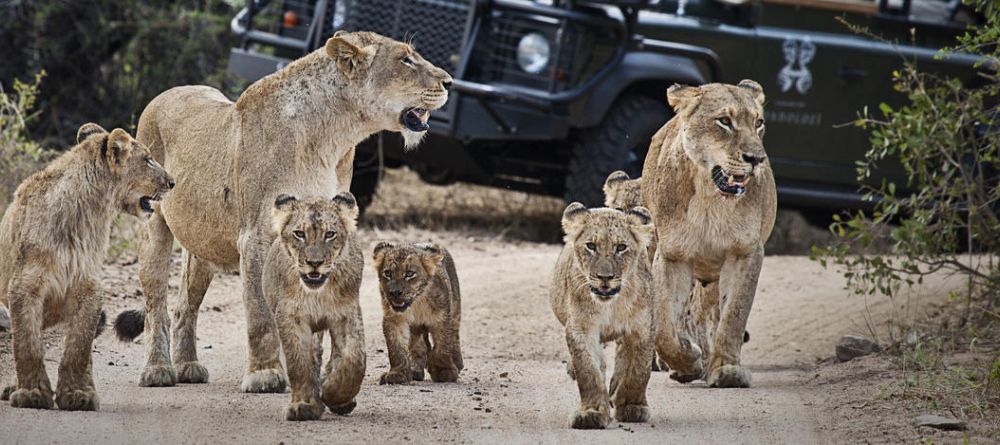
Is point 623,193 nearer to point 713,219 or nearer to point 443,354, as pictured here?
point 713,219

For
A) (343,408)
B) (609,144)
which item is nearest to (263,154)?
(343,408)

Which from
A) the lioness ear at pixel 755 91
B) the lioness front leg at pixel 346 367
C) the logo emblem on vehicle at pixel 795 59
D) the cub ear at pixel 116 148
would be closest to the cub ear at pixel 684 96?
the lioness ear at pixel 755 91

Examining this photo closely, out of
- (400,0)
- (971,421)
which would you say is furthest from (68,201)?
(400,0)

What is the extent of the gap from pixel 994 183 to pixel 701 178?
5256 mm

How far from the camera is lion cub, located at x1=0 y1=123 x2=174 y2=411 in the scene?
6.16 metres

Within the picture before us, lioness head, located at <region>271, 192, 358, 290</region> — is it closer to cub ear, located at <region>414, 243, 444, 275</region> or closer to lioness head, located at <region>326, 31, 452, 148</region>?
lioness head, located at <region>326, 31, 452, 148</region>

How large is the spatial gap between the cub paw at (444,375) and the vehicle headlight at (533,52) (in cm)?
412

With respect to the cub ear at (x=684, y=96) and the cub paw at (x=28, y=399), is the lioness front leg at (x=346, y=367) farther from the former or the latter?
the cub ear at (x=684, y=96)

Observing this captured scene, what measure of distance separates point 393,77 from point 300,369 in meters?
1.60

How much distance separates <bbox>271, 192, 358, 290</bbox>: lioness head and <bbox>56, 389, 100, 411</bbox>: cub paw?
38.5 inches

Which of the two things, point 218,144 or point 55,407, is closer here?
point 55,407

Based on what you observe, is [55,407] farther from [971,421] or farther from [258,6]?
[258,6]

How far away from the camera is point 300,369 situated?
6.12m

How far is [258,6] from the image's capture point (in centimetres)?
1203
